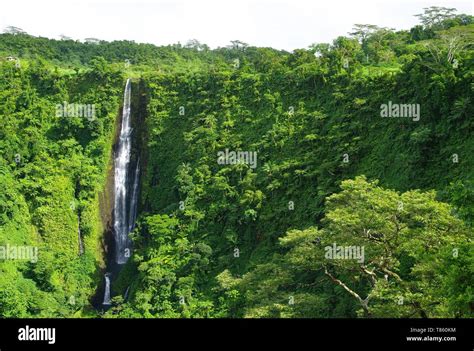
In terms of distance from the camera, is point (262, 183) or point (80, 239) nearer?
point (262, 183)

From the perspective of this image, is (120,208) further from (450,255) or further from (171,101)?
(450,255)

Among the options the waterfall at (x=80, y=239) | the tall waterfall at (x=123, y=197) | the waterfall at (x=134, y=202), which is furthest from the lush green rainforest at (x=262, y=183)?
the tall waterfall at (x=123, y=197)

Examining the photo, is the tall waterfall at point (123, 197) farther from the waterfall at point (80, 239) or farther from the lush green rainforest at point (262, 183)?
the waterfall at point (80, 239)

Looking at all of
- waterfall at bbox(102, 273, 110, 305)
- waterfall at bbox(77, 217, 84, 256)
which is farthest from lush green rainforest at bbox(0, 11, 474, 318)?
waterfall at bbox(102, 273, 110, 305)

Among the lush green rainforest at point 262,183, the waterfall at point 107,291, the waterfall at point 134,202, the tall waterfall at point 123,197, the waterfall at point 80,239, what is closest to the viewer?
the lush green rainforest at point 262,183

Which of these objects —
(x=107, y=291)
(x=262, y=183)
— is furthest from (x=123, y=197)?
(x=262, y=183)

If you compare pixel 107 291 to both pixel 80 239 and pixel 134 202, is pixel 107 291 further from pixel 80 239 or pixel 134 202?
pixel 134 202
